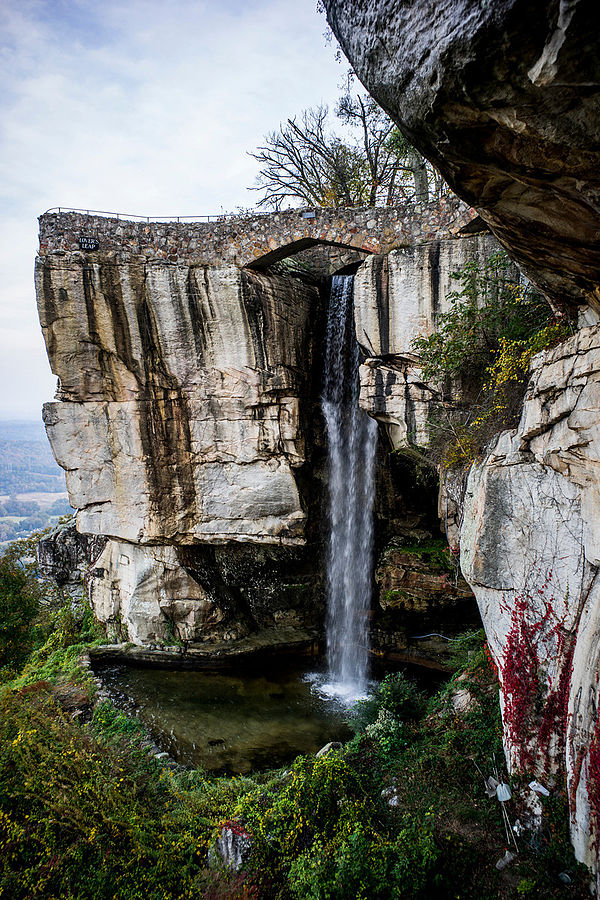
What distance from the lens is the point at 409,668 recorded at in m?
10.9

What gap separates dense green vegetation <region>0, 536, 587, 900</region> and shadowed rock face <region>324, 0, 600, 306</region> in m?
5.37

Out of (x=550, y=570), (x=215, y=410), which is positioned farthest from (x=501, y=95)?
(x=215, y=410)

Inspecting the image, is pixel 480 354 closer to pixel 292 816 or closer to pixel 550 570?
pixel 550 570

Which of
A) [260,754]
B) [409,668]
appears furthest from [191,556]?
[409,668]

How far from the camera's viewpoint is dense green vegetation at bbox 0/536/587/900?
14.3 ft

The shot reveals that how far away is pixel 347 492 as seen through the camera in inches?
461

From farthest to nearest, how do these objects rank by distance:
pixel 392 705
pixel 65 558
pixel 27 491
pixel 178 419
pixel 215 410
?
1. pixel 27 491
2. pixel 65 558
3. pixel 178 419
4. pixel 215 410
5. pixel 392 705

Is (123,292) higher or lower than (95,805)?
higher

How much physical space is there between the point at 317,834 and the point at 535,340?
6.09m

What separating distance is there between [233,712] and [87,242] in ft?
33.9

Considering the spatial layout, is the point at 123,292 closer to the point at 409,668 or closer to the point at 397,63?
the point at 397,63

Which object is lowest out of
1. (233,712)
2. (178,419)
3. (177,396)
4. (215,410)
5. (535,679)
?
(233,712)

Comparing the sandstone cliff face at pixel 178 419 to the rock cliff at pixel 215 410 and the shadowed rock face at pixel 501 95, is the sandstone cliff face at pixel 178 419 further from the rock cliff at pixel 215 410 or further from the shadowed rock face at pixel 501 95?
the shadowed rock face at pixel 501 95

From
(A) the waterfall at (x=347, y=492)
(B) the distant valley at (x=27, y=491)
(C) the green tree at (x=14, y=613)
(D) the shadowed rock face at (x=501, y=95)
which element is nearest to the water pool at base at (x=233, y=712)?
(A) the waterfall at (x=347, y=492)
